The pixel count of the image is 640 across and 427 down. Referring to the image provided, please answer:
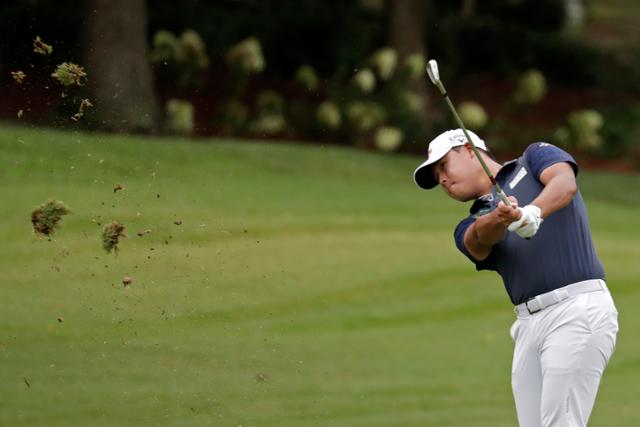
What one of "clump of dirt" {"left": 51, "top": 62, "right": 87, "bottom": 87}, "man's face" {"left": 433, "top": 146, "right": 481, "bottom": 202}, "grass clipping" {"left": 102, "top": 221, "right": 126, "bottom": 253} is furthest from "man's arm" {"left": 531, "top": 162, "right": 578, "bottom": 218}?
"clump of dirt" {"left": 51, "top": 62, "right": 87, "bottom": 87}

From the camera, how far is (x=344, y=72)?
29125 millimetres

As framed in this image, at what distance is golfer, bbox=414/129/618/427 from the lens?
6703 millimetres

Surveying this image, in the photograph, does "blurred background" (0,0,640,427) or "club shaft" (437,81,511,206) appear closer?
"club shaft" (437,81,511,206)

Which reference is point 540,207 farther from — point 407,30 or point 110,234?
point 407,30

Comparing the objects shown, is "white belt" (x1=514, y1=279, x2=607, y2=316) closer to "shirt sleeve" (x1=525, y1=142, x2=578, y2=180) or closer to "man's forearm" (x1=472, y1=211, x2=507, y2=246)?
"man's forearm" (x1=472, y1=211, x2=507, y2=246)

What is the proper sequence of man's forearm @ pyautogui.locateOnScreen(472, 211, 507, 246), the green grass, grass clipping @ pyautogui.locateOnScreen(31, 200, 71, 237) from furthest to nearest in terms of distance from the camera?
the green grass → grass clipping @ pyautogui.locateOnScreen(31, 200, 71, 237) → man's forearm @ pyautogui.locateOnScreen(472, 211, 507, 246)

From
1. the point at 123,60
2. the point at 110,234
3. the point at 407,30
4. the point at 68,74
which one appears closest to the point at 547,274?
the point at 110,234

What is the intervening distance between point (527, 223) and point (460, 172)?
2.31 feet

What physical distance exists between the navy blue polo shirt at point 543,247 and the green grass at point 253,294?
4.23m

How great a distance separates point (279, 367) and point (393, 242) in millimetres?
7031

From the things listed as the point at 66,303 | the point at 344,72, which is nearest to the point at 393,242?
the point at 66,303

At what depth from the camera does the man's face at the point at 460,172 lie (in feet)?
22.6

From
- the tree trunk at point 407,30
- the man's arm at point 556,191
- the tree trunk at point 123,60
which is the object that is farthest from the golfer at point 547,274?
the tree trunk at point 407,30

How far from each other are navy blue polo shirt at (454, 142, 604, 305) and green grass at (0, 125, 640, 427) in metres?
4.23
